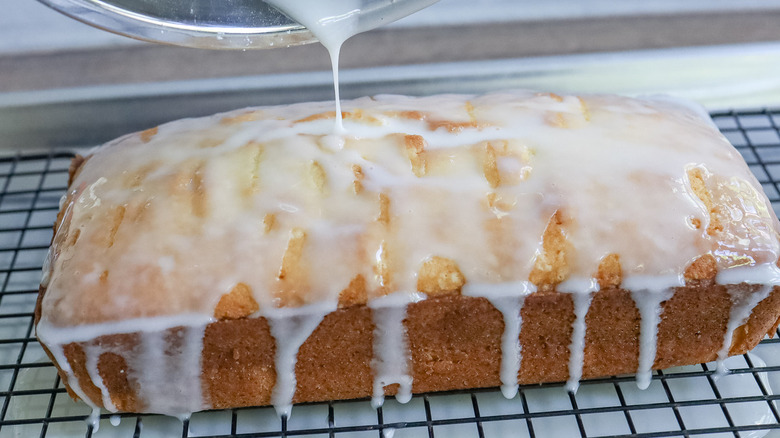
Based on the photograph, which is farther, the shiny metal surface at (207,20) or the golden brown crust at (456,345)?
the golden brown crust at (456,345)

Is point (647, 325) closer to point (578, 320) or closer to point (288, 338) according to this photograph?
point (578, 320)

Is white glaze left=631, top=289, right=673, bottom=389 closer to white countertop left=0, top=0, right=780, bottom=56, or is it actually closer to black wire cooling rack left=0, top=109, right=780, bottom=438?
black wire cooling rack left=0, top=109, right=780, bottom=438

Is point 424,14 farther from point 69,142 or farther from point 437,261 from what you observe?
point 437,261

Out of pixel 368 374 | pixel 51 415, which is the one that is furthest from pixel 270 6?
pixel 51 415

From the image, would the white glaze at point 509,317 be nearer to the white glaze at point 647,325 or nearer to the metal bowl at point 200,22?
the white glaze at point 647,325

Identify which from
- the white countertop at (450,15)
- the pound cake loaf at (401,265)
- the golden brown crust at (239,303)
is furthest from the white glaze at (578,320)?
the white countertop at (450,15)

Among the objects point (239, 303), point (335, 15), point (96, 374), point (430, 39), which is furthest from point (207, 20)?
point (430, 39)
